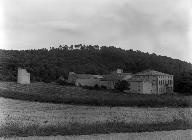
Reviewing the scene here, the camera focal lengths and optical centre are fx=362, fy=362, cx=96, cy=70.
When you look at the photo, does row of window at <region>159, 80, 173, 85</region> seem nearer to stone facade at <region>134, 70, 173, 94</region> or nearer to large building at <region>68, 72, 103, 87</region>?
stone facade at <region>134, 70, 173, 94</region>

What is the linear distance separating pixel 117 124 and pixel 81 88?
625cm

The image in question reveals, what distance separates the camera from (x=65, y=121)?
49.5ft

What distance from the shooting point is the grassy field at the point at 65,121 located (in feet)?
40.3

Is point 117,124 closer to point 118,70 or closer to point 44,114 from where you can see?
point 44,114

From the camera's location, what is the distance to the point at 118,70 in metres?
19.4

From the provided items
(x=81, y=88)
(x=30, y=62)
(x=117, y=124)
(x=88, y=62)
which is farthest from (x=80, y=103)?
(x=117, y=124)

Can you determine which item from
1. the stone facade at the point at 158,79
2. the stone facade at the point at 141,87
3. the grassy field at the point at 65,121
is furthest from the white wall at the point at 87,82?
the stone facade at the point at 158,79

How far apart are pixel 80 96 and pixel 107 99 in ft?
5.85

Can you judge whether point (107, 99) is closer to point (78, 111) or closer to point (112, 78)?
point (112, 78)

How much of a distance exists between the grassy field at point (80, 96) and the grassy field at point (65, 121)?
0.35 metres

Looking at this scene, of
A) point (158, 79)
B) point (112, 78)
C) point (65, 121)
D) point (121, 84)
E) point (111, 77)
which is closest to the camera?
point (65, 121)

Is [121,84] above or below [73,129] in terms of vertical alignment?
above

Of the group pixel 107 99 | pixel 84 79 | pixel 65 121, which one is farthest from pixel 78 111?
pixel 65 121

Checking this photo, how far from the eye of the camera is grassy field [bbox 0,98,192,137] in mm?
12281
